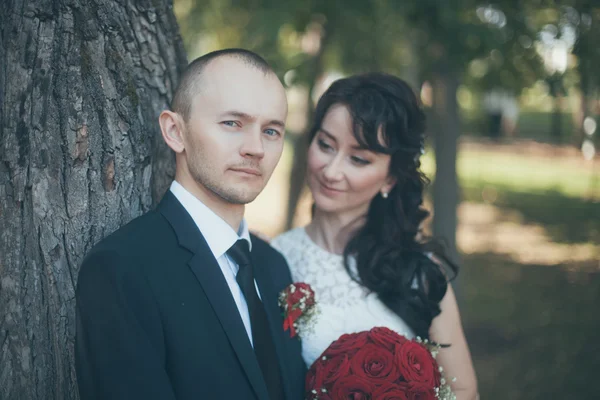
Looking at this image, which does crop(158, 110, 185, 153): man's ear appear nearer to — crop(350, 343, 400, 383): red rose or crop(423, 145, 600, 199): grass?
crop(350, 343, 400, 383): red rose

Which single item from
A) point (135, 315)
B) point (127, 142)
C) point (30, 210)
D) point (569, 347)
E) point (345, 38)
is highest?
point (345, 38)

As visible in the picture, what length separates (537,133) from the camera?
116ft

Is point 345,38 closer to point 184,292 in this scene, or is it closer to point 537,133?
point 184,292

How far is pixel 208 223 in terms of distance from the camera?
242 centimetres

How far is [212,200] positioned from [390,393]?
1147mm

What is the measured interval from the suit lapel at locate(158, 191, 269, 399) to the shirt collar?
0.03m

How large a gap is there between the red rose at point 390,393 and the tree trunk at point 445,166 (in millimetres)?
3738

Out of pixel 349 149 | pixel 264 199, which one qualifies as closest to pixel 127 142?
pixel 349 149

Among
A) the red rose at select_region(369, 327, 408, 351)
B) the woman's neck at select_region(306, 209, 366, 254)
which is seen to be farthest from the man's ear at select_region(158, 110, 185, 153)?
Result: the woman's neck at select_region(306, 209, 366, 254)

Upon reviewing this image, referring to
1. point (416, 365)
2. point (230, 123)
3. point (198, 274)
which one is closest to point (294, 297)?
point (416, 365)

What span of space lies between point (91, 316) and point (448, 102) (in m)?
4.87

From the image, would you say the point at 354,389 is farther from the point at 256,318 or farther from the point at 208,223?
the point at 208,223

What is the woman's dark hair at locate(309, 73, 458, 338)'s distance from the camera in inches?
130

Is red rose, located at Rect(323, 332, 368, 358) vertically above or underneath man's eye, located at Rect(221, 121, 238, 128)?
underneath
